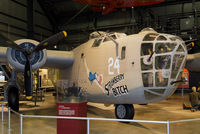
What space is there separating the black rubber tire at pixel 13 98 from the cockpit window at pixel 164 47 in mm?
8019

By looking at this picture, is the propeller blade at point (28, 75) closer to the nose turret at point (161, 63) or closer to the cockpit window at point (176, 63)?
the nose turret at point (161, 63)

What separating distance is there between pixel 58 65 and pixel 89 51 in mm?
3245

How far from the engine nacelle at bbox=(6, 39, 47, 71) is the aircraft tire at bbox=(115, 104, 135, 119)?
407 cm

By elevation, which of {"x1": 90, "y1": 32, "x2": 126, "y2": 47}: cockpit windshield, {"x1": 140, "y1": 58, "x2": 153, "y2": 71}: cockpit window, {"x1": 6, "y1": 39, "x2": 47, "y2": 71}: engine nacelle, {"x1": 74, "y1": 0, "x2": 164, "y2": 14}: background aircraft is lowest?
{"x1": 140, "y1": 58, "x2": 153, "y2": 71}: cockpit window

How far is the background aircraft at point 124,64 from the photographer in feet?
23.3

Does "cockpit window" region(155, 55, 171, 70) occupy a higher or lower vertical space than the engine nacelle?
lower

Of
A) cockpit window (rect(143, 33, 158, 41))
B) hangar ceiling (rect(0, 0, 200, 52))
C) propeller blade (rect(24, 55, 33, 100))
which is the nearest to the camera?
cockpit window (rect(143, 33, 158, 41))

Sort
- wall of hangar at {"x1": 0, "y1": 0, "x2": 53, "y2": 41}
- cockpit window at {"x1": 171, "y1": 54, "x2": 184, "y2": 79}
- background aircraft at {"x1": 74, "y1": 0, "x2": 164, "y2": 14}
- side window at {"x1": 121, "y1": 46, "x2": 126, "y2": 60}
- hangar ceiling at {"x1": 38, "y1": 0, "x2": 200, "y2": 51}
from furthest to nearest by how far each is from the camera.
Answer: wall of hangar at {"x1": 0, "y1": 0, "x2": 53, "y2": 41}, hangar ceiling at {"x1": 38, "y1": 0, "x2": 200, "y2": 51}, background aircraft at {"x1": 74, "y1": 0, "x2": 164, "y2": 14}, side window at {"x1": 121, "y1": 46, "x2": 126, "y2": 60}, cockpit window at {"x1": 171, "y1": 54, "x2": 184, "y2": 79}

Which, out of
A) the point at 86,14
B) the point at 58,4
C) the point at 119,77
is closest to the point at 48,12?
the point at 58,4

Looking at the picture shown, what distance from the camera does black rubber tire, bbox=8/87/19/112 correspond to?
11.2 m

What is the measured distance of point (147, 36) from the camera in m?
7.48

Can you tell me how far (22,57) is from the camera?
9.31 metres

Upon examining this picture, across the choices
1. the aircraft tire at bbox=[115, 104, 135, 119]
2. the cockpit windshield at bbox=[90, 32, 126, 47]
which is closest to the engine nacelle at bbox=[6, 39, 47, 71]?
the cockpit windshield at bbox=[90, 32, 126, 47]

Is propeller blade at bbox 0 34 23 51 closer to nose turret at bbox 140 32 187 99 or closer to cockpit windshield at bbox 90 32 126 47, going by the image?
cockpit windshield at bbox 90 32 126 47
